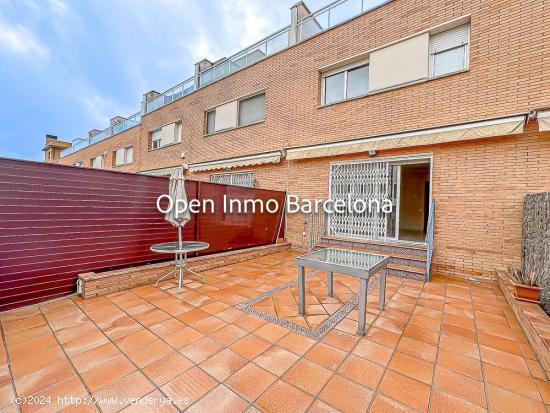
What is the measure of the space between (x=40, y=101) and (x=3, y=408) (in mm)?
104917

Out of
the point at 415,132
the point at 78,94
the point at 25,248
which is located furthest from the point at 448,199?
the point at 78,94

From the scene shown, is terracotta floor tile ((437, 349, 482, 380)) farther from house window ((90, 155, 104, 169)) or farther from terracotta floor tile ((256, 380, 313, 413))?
house window ((90, 155, 104, 169))

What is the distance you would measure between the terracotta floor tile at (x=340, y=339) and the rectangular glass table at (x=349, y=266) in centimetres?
15

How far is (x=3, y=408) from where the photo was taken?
168 cm

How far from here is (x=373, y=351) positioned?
96.6 inches

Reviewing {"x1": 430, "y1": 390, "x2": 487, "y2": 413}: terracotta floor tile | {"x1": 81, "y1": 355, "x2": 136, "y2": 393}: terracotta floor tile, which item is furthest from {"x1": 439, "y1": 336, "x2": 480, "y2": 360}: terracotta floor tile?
{"x1": 81, "y1": 355, "x2": 136, "y2": 393}: terracotta floor tile

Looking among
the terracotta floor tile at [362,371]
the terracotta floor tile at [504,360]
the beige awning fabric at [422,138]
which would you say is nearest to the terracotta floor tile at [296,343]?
the terracotta floor tile at [362,371]

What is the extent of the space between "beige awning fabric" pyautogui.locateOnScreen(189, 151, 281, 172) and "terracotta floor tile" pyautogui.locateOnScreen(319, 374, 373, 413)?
22.6 ft

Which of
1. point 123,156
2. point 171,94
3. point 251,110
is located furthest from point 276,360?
point 123,156

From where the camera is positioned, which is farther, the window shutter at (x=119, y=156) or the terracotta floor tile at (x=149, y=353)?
the window shutter at (x=119, y=156)

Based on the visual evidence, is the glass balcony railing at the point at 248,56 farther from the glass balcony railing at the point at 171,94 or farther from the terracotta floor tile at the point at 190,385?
the terracotta floor tile at the point at 190,385

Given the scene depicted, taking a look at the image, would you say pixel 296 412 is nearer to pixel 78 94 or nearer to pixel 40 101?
pixel 78 94

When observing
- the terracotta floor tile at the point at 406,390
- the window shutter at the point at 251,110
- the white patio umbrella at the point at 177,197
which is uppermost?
the window shutter at the point at 251,110

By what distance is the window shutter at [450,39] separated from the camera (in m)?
5.54
